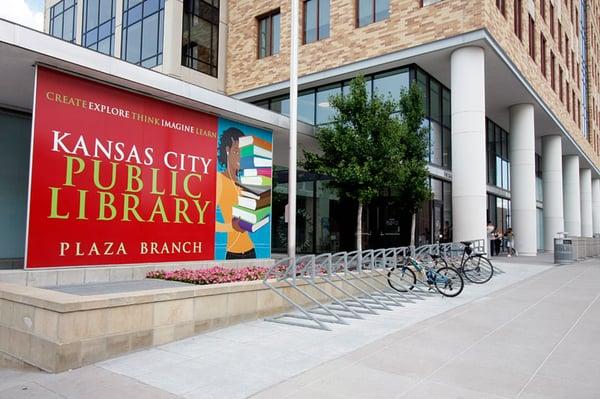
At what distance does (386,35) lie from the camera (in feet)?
58.0

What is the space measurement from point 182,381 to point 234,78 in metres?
19.3

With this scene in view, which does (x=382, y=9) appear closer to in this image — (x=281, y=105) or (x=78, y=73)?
(x=281, y=105)

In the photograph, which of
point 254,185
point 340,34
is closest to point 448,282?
point 254,185

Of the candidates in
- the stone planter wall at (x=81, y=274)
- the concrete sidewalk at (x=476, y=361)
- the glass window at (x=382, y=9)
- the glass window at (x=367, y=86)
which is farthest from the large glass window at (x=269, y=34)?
the concrete sidewalk at (x=476, y=361)

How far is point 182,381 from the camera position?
502cm

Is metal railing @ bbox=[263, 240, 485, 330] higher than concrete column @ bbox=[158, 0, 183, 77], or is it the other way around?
concrete column @ bbox=[158, 0, 183, 77]

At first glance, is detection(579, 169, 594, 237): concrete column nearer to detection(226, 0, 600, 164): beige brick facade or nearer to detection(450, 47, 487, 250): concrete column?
detection(226, 0, 600, 164): beige brick facade

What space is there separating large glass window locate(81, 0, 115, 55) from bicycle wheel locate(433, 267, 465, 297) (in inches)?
814

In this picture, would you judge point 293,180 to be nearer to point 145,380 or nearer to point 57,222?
point 57,222

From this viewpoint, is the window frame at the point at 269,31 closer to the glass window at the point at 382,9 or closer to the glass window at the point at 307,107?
the glass window at the point at 307,107

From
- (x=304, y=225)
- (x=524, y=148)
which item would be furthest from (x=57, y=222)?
(x=524, y=148)

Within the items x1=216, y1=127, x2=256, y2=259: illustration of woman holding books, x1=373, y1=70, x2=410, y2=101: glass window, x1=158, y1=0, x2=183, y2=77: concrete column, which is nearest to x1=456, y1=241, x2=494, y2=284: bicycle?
x1=216, y1=127, x2=256, y2=259: illustration of woman holding books

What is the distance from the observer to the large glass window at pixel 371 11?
18056 mm

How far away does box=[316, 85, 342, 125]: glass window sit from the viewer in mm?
19406
